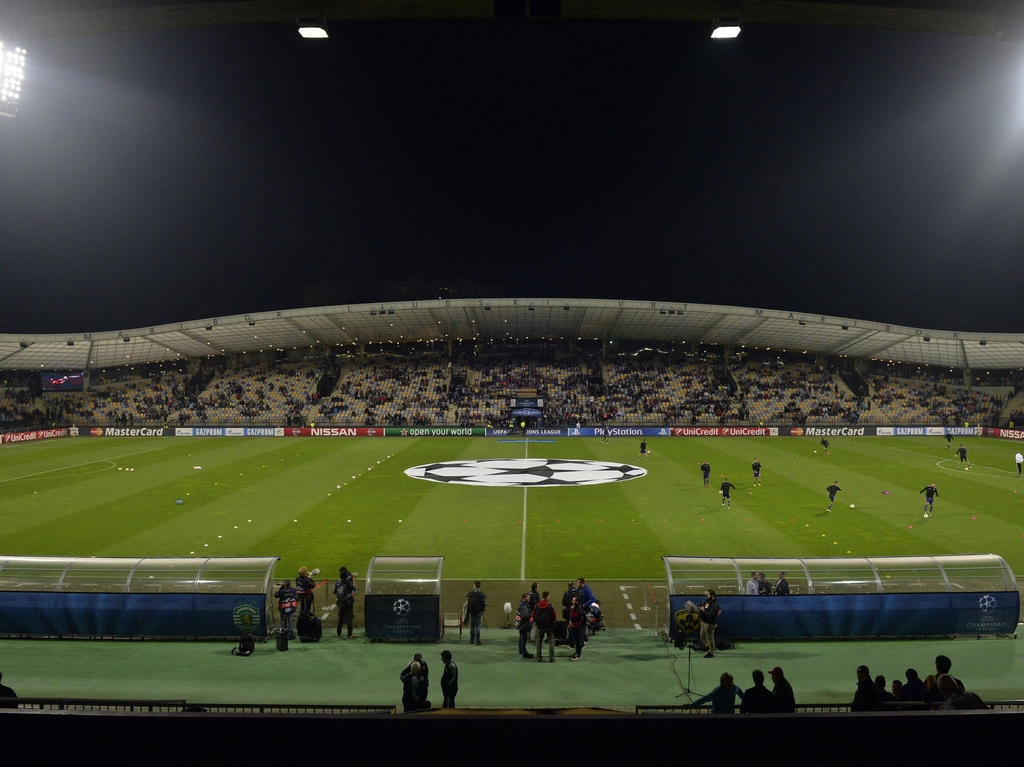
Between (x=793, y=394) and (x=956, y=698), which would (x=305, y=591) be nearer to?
(x=956, y=698)

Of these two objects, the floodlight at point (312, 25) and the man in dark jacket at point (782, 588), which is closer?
the floodlight at point (312, 25)

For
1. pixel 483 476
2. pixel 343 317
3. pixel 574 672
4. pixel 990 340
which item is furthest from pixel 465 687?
pixel 990 340

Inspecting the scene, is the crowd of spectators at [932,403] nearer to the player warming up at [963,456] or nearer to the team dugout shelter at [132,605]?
the player warming up at [963,456]

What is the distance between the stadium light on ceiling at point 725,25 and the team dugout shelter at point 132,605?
13.8 m

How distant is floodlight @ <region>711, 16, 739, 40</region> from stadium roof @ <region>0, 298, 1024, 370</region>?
58.2 metres

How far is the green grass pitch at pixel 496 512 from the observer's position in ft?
70.5

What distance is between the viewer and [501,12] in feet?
17.8

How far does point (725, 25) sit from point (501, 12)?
77.5 inches

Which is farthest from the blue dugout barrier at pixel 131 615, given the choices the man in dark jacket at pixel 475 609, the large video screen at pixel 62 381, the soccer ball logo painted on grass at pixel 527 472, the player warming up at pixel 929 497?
the large video screen at pixel 62 381

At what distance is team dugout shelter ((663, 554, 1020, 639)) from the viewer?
576 inches

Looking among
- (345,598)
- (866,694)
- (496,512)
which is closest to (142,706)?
(866,694)

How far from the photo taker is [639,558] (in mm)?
20969

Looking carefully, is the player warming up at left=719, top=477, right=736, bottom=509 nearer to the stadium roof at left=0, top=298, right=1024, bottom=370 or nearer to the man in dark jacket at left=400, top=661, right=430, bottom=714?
the man in dark jacket at left=400, top=661, right=430, bottom=714

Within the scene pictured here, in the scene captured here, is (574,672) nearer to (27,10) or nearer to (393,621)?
(393,621)
